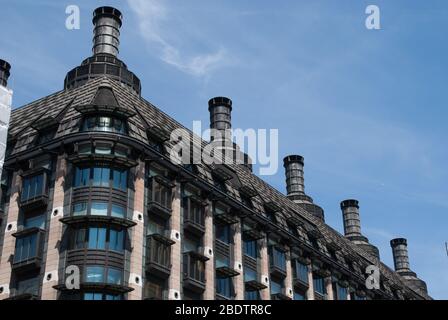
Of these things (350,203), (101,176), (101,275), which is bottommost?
(101,275)

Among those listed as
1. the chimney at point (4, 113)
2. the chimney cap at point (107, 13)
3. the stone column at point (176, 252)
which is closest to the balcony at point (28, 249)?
the chimney at point (4, 113)

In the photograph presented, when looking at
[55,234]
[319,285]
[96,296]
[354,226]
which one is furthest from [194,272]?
[354,226]

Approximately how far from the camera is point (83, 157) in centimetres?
4638

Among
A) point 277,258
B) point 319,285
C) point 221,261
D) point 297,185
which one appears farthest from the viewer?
point 297,185

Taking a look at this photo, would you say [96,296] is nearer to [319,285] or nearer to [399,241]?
[319,285]

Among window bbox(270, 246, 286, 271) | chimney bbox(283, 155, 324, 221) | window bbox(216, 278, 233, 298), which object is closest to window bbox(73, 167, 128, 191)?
window bbox(216, 278, 233, 298)

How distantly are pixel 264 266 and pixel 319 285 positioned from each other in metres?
11.6

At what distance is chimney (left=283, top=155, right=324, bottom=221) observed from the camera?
317 feet

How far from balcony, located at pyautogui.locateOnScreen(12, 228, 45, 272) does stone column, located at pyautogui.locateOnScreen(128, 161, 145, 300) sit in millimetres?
6394

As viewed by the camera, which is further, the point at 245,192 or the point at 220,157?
the point at 220,157

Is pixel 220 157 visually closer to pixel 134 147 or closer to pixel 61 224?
pixel 134 147

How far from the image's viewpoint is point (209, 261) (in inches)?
2083
